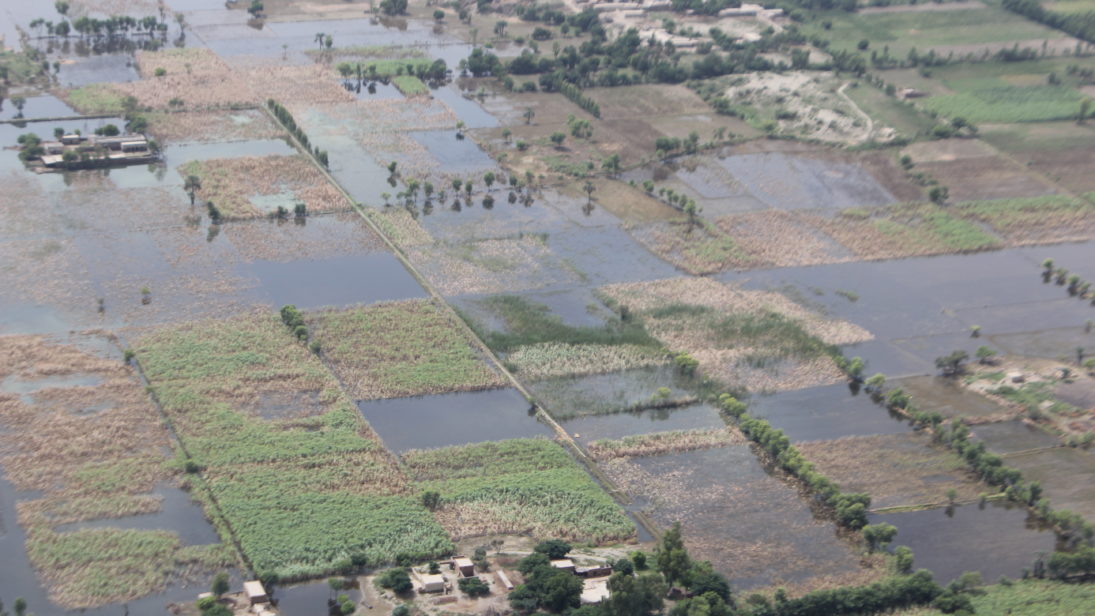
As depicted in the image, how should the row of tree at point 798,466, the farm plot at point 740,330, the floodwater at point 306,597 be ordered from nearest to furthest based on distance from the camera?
1. the floodwater at point 306,597
2. the row of tree at point 798,466
3. the farm plot at point 740,330

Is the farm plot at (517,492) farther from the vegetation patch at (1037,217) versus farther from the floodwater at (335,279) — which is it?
the vegetation patch at (1037,217)

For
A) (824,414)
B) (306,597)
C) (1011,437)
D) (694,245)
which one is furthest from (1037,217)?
(306,597)

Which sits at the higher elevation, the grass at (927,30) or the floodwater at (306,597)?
the grass at (927,30)

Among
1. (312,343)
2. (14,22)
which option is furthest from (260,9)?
(312,343)

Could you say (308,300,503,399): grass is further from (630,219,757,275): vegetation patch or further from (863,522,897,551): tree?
(863,522,897,551): tree

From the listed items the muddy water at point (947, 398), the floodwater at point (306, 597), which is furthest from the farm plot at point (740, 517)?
the floodwater at point (306, 597)

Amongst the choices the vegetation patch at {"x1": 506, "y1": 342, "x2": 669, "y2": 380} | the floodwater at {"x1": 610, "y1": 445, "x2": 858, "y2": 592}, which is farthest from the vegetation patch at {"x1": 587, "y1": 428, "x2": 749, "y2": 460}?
the vegetation patch at {"x1": 506, "y1": 342, "x2": 669, "y2": 380}

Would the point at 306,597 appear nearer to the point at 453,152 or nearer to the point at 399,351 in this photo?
the point at 399,351

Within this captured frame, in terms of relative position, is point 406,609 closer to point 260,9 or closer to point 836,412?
point 836,412
